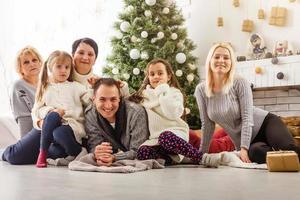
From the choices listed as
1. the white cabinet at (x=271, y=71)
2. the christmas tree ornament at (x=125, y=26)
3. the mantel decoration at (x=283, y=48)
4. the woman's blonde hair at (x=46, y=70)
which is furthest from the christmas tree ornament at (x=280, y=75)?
the woman's blonde hair at (x=46, y=70)

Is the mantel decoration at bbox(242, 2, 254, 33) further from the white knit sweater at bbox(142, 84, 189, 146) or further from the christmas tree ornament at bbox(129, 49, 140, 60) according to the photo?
the white knit sweater at bbox(142, 84, 189, 146)

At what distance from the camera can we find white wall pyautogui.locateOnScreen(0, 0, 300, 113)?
496 centimetres

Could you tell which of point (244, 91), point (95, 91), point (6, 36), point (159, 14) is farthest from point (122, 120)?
point (6, 36)

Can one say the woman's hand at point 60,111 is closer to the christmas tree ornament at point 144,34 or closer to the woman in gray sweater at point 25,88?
the woman in gray sweater at point 25,88

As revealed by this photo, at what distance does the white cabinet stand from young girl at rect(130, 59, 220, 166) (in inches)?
65.6

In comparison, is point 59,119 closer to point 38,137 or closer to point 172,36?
point 38,137

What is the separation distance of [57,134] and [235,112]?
108 cm

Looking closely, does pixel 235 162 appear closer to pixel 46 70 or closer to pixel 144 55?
pixel 46 70

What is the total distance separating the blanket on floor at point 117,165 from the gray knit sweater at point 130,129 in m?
0.13

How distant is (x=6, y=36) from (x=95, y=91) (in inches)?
120

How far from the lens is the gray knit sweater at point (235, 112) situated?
2.86 metres

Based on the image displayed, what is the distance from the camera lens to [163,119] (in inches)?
112

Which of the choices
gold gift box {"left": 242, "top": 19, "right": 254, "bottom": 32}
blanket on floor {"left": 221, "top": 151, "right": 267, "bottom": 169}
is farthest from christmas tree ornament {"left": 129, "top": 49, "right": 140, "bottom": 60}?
blanket on floor {"left": 221, "top": 151, "right": 267, "bottom": 169}

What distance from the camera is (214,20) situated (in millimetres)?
5008
